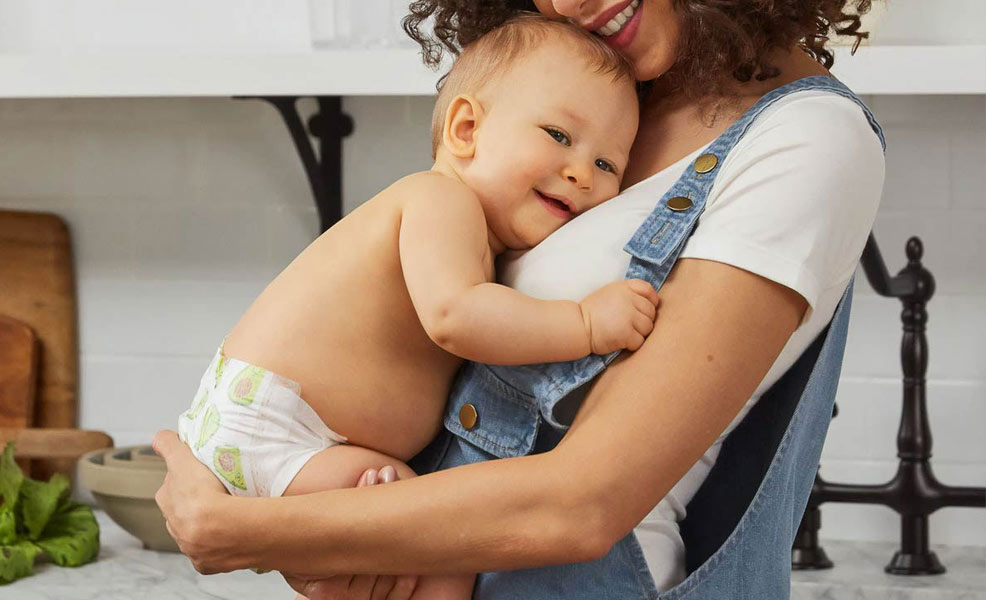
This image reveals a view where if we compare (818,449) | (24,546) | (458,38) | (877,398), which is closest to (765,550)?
(818,449)

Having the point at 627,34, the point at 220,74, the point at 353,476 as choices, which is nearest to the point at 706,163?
the point at 627,34

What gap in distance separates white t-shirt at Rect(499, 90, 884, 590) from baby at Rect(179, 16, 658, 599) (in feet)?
0.17

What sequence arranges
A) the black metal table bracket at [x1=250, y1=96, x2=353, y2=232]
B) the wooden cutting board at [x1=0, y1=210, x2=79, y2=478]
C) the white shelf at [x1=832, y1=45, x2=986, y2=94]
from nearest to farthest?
the white shelf at [x1=832, y1=45, x2=986, y2=94] → the black metal table bracket at [x1=250, y1=96, x2=353, y2=232] → the wooden cutting board at [x1=0, y1=210, x2=79, y2=478]

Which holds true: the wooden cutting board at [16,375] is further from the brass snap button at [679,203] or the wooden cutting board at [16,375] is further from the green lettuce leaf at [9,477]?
the brass snap button at [679,203]

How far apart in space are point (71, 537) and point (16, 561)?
0.37 feet

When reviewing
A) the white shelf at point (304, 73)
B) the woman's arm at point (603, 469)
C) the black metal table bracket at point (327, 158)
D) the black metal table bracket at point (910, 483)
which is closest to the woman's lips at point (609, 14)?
the woman's arm at point (603, 469)

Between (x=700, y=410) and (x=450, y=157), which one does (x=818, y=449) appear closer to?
(x=700, y=410)

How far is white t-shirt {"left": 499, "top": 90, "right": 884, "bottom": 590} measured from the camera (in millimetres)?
749

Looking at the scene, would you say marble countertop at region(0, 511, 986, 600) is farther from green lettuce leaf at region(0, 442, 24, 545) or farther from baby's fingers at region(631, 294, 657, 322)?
baby's fingers at region(631, 294, 657, 322)

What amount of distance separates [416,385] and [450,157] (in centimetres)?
20

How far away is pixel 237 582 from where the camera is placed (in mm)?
1614

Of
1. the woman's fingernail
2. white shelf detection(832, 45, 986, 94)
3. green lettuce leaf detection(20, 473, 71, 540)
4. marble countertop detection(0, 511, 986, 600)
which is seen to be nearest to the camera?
the woman's fingernail

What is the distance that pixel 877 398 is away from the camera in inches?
69.5

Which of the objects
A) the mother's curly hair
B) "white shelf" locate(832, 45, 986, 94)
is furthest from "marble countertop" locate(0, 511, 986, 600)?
the mother's curly hair
